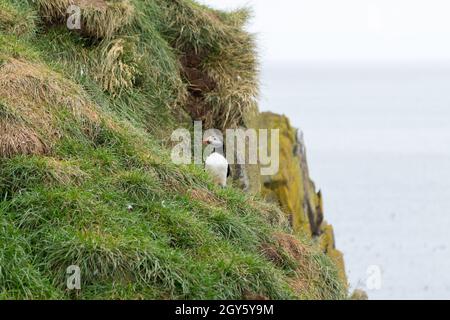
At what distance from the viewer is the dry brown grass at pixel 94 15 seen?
32.5 ft

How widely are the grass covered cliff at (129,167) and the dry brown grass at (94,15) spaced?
0.04ft

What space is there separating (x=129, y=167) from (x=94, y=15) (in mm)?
2434

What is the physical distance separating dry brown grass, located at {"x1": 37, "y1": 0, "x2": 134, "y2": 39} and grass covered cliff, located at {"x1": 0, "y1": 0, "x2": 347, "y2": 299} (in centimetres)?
1

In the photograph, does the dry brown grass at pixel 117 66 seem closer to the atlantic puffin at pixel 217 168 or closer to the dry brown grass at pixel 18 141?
the atlantic puffin at pixel 217 168

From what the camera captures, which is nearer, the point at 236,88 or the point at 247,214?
the point at 247,214

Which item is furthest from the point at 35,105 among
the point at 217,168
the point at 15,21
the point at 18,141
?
the point at 217,168

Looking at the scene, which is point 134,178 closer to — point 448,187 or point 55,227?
point 55,227

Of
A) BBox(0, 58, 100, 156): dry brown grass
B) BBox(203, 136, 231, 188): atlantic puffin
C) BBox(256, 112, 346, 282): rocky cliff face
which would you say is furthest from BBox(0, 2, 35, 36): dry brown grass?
BBox(256, 112, 346, 282): rocky cliff face

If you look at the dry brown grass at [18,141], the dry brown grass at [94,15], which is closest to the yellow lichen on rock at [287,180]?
the dry brown grass at [94,15]

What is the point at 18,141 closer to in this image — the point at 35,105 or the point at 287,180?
the point at 35,105

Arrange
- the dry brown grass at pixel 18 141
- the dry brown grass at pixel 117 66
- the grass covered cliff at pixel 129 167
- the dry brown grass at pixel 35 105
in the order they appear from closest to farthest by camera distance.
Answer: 1. the grass covered cliff at pixel 129 167
2. the dry brown grass at pixel 18 141
3. the dry brown grass at pixel 35 105
4. the dry brown grass at pixel 117 66
